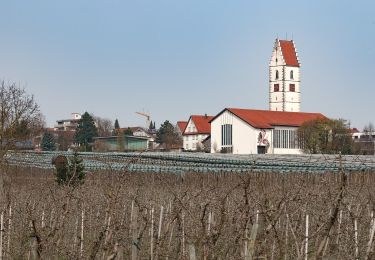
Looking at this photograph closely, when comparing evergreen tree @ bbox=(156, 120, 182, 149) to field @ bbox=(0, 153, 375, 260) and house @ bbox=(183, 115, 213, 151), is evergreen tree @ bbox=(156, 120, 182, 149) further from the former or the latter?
field @ bbox=(0, 153, 375, 260)

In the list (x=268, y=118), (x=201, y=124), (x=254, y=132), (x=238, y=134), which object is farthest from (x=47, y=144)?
(x=201, y=124)

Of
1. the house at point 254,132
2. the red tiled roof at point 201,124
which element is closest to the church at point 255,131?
the house at point 254,132

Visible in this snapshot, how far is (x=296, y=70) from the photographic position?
125188mm

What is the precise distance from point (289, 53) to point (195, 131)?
2432 cm

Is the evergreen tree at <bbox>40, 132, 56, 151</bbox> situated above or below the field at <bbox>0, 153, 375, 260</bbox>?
above

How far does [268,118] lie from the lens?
94938 millimetres

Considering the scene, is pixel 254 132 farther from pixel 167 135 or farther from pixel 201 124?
pixel 167 135

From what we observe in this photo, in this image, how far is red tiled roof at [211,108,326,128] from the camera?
91.1 metres

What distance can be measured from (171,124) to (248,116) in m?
33.3

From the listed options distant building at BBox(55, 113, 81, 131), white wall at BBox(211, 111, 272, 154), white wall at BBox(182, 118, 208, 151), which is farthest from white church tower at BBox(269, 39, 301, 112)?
distant building at BBox(55, 113, 81, 131)

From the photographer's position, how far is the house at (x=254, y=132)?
89.8 m

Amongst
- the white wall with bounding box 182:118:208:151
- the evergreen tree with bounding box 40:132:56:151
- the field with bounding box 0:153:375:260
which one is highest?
the white wall with bounding box 182:118:208:151

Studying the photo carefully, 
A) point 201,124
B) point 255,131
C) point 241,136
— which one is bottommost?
point 241,136

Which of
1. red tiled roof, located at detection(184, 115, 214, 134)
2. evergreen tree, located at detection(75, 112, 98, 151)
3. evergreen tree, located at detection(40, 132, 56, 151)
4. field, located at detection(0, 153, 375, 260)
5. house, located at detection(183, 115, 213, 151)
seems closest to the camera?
field, located at detection(0, 153, 375, 260)
